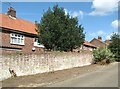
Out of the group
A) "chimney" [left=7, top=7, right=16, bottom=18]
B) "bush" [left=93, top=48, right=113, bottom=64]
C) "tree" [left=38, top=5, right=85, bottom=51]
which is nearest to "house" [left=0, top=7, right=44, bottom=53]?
"chimney" [left=7, top=7, right=16, bottom=18]

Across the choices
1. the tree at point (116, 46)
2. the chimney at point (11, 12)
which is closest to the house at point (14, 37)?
the chimney at point (11, 12)

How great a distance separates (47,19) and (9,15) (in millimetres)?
10032

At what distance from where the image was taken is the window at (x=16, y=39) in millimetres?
32344

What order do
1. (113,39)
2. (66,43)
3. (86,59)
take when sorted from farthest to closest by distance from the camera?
(113,39) → (86,59) → (66,43)

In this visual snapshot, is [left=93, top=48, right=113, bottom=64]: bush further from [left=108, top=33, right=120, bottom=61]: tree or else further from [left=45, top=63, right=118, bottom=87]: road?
[left=45, top=63, right=118, bottom=87]: road

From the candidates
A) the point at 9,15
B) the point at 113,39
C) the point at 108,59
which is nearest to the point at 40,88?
the point at 9,15

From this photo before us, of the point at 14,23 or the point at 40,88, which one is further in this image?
the point at 14,23

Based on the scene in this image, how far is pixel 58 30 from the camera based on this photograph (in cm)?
2902

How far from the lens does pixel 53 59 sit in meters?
23.9

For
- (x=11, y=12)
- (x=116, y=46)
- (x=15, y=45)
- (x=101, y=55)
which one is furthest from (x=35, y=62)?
(x=116, y=46)

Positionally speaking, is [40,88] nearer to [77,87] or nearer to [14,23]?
[77,87]

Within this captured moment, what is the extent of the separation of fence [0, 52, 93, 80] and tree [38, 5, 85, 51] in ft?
6.22

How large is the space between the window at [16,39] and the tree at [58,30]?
4.28m

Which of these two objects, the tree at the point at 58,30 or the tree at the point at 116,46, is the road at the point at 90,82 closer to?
the tree at the point at 58,30
